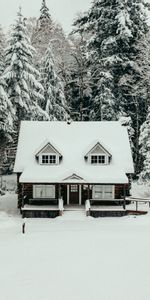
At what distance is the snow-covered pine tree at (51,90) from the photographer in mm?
47281

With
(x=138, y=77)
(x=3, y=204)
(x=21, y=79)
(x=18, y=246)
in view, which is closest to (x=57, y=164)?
(x=3, y=204)

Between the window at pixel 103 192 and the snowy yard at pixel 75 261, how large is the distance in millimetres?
5254

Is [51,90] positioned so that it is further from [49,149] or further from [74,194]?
[74,194]

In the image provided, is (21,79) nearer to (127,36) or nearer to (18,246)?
(127,36)

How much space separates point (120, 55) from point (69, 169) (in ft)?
65.3

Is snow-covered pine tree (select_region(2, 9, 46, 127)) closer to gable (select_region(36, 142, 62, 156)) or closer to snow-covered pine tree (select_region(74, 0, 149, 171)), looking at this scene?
gable (select_region(36, 142, 62, 156))

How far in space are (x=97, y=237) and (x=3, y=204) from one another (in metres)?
15.0

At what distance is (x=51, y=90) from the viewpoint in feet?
156

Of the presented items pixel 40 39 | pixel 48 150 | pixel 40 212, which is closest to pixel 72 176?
pixel 48 150

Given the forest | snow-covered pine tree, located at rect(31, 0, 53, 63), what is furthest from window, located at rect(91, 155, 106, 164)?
snow-covered pine tree, located at rect(31, 0, 53, 63)

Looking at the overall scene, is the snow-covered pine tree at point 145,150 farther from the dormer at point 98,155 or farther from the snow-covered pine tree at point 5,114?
the snow-covered pine tree at point 5,114

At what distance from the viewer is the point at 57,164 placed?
36094 mm

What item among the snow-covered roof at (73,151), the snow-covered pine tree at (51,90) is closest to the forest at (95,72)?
the snow-covered pine tree at (51,90)

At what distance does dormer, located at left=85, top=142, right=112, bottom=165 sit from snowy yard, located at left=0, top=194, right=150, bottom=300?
6582 mm
